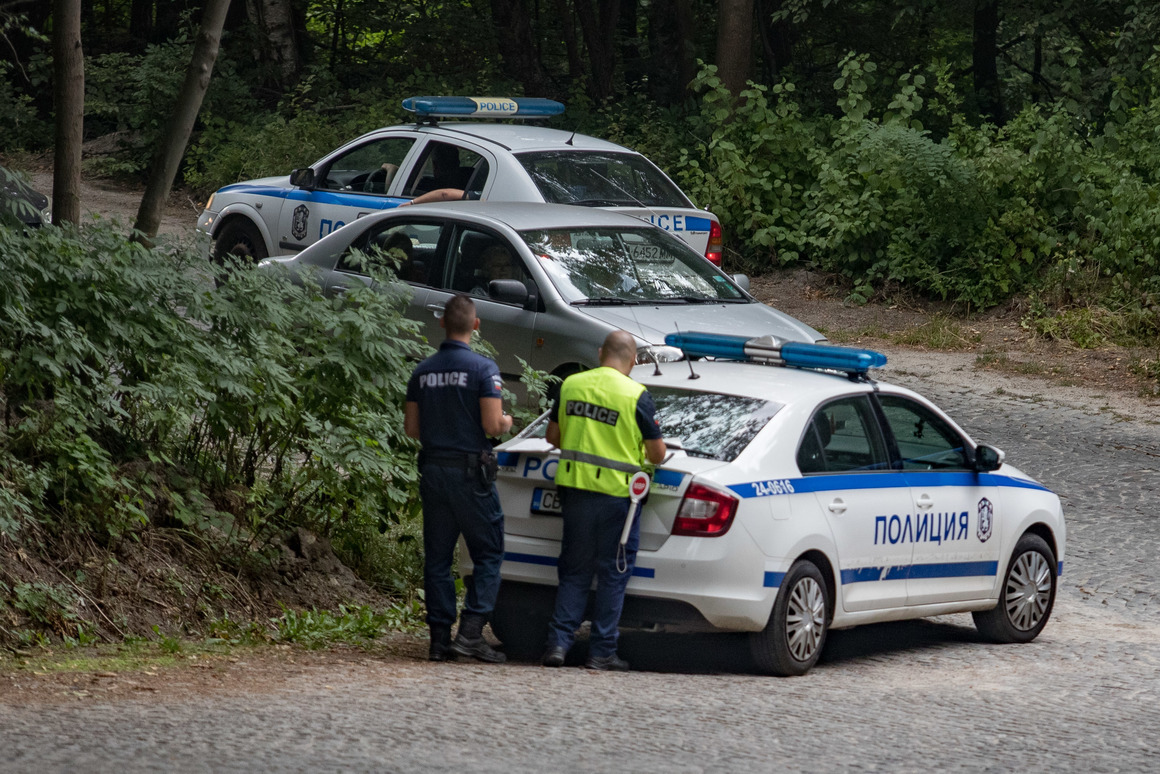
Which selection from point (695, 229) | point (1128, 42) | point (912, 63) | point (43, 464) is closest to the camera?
point (43, 464)

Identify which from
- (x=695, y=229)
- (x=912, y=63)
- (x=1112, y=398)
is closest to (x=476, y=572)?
(x=695, y=229)

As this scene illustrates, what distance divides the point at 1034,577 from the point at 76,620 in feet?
16.8

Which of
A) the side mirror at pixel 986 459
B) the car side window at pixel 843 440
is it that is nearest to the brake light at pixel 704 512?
the car side window at pixel 843 440

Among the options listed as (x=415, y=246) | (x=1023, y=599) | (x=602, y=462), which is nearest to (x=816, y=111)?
(x=415, y=246)

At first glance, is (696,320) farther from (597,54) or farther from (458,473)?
(597,54)

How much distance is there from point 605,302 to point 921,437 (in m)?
3.25

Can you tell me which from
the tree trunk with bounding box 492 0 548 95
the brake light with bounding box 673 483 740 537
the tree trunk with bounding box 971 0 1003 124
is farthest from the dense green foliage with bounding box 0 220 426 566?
the tree trunk with bounding box 492 0 548 95

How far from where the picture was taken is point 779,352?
787cm

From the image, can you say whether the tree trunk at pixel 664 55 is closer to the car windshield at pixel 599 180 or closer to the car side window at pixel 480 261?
the car windshield at pixel 599 180

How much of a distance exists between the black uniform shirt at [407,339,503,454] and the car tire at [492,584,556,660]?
0.88 meters

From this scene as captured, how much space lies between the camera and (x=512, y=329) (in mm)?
10680

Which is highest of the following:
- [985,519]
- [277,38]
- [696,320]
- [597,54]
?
[597,54]

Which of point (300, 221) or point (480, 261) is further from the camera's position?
point (300, 221)

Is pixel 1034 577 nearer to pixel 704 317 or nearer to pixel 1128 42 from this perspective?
pixel 704 317
